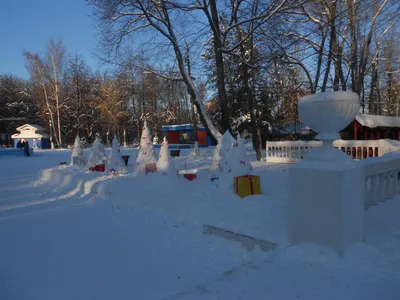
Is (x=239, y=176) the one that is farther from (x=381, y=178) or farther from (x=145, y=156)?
(x=145, y=156)

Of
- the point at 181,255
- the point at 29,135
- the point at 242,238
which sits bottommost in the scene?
the point at 181,255

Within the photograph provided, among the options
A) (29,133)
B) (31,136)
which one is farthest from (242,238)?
(29,133)

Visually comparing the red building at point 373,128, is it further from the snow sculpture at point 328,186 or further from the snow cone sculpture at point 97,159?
the snow sculpture at point 328,186

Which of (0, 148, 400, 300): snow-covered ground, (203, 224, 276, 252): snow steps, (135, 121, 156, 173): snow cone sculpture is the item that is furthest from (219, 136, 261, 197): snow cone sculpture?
(135, 121, 156, 173): snow cone sculpture

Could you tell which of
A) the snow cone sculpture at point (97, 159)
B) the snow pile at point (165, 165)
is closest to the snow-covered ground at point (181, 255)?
the snow pile at point (165, 165)

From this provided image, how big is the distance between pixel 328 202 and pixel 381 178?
85.4 inches

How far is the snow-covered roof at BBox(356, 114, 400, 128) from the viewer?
1714 centimetres

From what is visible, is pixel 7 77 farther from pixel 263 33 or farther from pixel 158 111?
pixel 263 33

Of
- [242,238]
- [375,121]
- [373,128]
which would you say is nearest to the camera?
[242,238]

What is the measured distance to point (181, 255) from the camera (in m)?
4.32

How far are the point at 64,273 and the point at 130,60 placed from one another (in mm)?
11410

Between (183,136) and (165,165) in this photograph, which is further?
(183,136)

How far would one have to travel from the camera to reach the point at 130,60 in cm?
1374

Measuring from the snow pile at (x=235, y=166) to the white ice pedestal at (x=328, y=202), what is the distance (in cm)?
342
